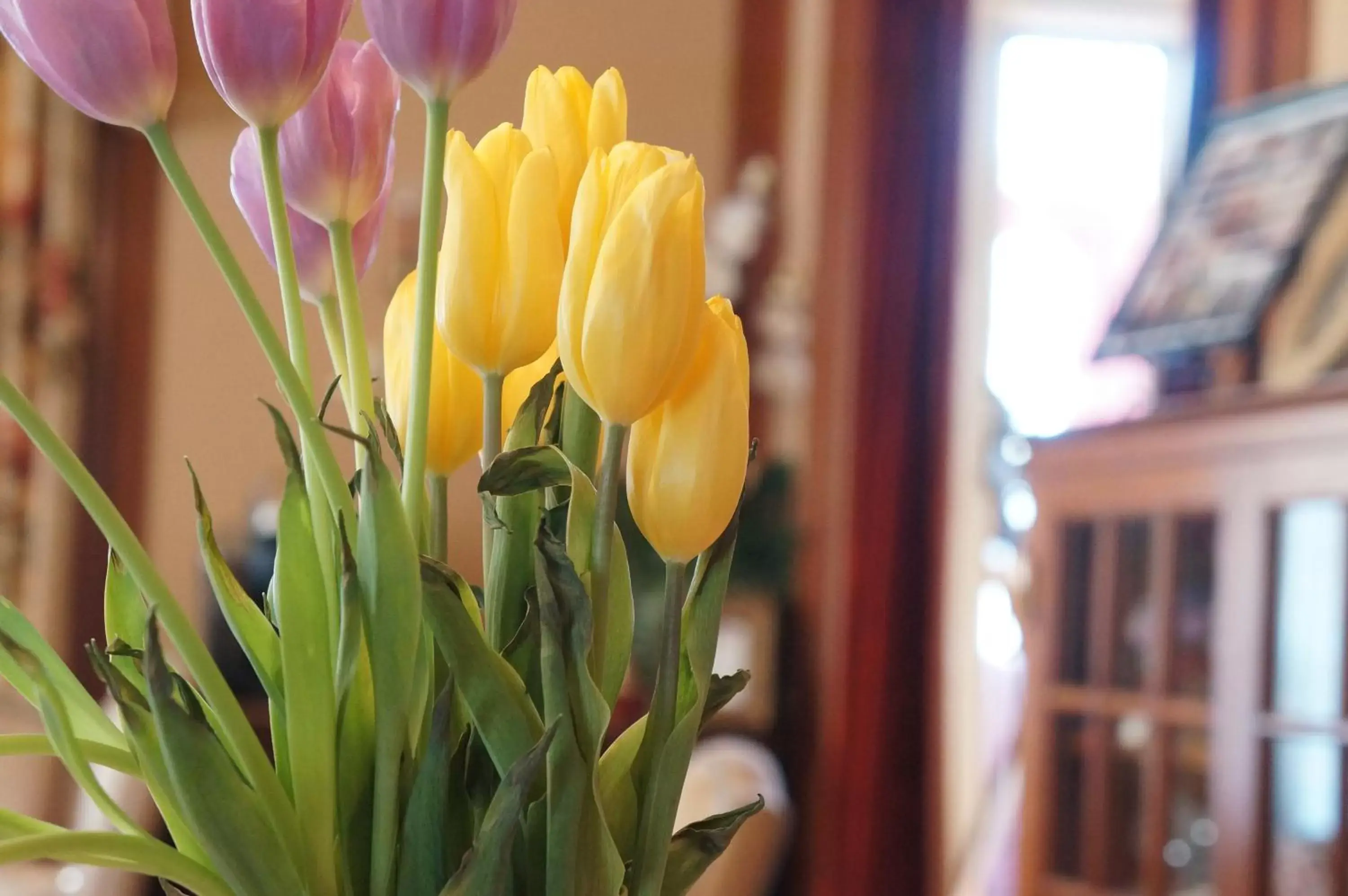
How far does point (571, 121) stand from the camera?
379mm

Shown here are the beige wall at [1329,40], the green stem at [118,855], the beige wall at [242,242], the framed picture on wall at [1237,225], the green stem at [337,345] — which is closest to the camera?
the green stem at [118,855]

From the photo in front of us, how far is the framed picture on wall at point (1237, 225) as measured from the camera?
5.96 feet

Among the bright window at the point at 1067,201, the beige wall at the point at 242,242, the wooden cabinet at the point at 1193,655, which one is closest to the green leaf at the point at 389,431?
the wooden cabinet at the point at 1193,655

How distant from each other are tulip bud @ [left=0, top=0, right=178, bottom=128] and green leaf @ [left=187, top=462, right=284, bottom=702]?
10 cm

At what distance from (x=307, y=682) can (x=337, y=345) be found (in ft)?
0.37

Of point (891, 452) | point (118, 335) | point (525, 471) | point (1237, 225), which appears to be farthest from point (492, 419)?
point (118, 335)

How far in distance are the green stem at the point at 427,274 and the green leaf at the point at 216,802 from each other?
78 mm

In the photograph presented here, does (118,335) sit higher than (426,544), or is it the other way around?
(118,335)

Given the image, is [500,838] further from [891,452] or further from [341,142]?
[891,452]

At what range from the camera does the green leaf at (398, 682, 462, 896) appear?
32 centimetres

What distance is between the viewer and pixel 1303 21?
1.99 metres

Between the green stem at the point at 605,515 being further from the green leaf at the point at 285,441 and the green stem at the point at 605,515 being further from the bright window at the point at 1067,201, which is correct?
the bright window at the point at 1067,201

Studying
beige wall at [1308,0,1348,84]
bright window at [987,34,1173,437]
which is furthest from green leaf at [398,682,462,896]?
bright window at [987,34,1173,437]

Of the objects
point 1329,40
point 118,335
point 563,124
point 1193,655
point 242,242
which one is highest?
point 1329,40
